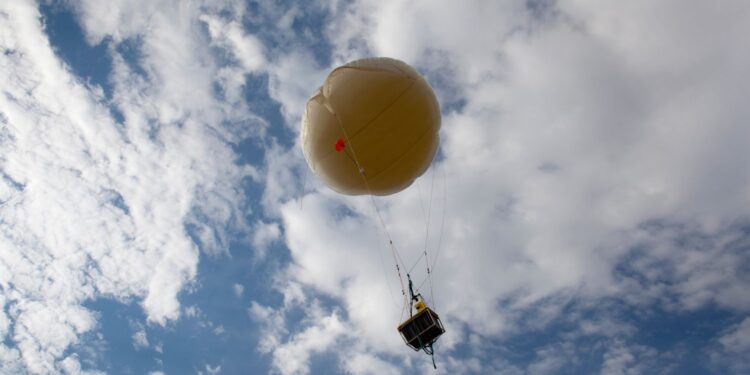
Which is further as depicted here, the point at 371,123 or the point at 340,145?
the point at 340,145

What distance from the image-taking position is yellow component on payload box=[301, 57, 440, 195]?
13.6 m

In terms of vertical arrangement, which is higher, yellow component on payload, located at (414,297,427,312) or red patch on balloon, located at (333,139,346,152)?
red patch on balloon, located at (333,139,346,152)

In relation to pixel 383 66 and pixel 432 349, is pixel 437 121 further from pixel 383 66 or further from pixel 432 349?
pixel 432 349

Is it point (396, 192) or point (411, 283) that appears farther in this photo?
point (396, 192)

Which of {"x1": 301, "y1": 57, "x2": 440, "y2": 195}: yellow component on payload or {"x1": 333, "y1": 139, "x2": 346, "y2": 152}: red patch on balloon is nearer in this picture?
{"x1": 301, "y1": 57, "x2": 440, "y2": 195}: yellow component on payload

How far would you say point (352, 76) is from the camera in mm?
13977

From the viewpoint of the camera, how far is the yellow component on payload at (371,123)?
44.6 feet

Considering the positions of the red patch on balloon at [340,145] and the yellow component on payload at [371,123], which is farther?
the red patch on balloon at [340,145]

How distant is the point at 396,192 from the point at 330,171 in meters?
3.00

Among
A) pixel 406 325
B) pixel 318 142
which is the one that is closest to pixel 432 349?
pixel 406 325

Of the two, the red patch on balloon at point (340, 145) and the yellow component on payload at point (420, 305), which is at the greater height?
the red patch on balloon at point (340, 145)

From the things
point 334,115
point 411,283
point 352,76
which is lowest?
point 411,283

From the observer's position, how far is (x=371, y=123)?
13562 mm

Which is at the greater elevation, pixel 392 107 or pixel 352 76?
pixel 352 76
